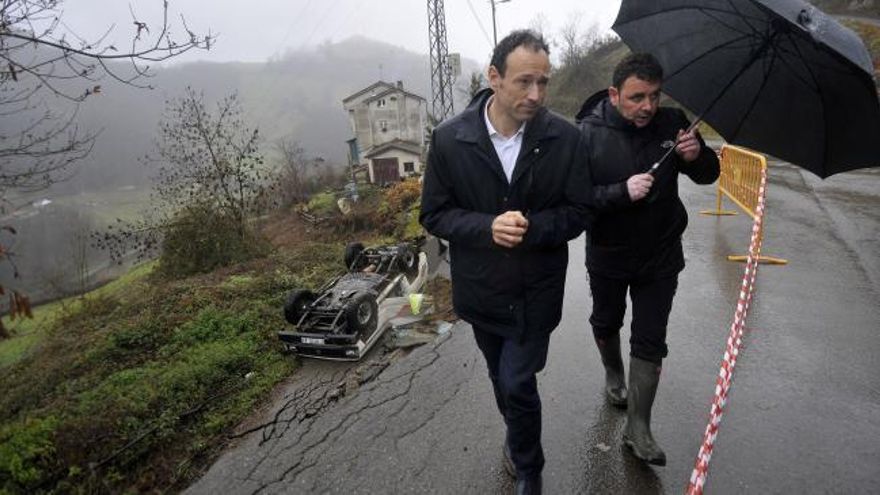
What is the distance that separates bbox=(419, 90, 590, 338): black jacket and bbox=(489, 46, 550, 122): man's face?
12cm

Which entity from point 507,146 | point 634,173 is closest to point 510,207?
point 507,146

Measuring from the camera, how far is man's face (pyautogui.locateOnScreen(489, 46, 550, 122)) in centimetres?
235

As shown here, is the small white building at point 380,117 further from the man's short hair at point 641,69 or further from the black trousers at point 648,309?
the man's short hair at point 641,69

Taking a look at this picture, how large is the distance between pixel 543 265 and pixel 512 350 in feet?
1.56

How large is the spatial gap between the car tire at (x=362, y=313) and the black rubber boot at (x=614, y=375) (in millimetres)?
2958

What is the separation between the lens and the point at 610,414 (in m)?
3.73

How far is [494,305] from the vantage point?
8.59ft

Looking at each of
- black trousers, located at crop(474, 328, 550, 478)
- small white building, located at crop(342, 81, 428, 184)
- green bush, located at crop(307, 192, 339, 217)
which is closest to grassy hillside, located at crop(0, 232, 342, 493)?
black trousers, located at crop(474, 328, 550, 478)

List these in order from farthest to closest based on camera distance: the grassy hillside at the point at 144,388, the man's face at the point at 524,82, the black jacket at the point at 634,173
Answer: the grassy hillside at the point at 144,388 → the black jacket at the point at 634,173 → the man's face at the point at 524,82

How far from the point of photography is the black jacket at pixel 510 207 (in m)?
2.48

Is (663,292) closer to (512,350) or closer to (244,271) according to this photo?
(512,350)

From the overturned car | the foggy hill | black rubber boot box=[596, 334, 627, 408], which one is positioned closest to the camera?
black rubber boot box=[596, 334, 627, 408]

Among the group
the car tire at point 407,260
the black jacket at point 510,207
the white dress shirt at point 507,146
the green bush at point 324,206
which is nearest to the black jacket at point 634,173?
the black jacket at point 510,207

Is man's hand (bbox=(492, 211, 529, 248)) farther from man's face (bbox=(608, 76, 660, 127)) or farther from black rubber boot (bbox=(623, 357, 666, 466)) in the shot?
black rubber boot (bbox=(623, 357, 666, 466))
